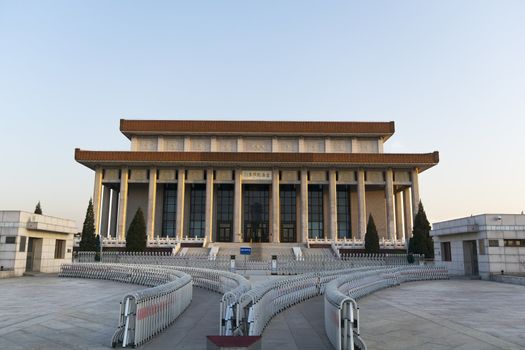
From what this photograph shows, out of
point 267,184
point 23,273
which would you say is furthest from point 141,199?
point 23,273

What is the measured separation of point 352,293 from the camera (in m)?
14.7

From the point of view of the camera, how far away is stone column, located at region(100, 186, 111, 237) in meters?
50.3

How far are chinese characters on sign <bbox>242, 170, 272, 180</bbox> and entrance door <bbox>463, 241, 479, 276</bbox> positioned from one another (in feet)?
89.5

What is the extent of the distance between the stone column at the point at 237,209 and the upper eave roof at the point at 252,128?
7.38 metres

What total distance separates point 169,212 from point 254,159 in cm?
1411

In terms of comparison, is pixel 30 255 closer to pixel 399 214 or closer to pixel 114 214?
pixel 114 214

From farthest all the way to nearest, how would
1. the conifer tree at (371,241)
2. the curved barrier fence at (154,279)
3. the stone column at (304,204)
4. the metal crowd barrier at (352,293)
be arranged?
the stone column at (304,204)
the conifer tree at (371,241)
the curved barrier fence at (154,279)
the metal crowd barrier at (352,293)

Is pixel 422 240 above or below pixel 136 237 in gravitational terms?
below

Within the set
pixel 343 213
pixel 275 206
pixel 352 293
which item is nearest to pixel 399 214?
pixel 343 213

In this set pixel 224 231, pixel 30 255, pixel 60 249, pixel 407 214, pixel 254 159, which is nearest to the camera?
pixel 30 255

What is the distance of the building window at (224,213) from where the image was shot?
2137 inches

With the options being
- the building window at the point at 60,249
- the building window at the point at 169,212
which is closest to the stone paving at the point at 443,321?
the building window at the point at 60,249

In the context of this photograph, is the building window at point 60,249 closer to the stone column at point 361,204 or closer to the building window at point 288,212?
the building window at point 288,212

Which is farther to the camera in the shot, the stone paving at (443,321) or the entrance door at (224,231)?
the entrance door at (224,231)
